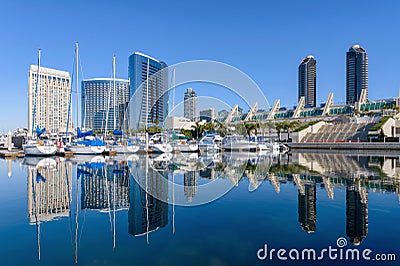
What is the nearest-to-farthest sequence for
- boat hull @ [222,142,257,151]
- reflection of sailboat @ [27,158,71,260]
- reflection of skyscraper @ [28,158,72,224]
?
reflection of sailboat @ [27,158,71,260], reflection of skyscraper @ [28,158,72,224], boat hull @ [222,142,257,151]

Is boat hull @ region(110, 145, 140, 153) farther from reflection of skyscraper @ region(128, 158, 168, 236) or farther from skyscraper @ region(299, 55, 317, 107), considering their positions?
skyscraper @ region(299, 55, 317, 107)

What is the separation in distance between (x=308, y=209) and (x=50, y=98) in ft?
227

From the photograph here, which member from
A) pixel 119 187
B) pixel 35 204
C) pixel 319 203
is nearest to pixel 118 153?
pixel 119 187

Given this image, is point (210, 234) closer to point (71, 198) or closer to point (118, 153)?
point (71, 198)

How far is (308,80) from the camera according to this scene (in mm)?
160000

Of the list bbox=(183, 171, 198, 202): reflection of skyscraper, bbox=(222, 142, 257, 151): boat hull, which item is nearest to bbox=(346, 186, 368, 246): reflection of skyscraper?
bbox=(183, 171, 198, 202): reflection of skyscraper

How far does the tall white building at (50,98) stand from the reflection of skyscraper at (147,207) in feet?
181

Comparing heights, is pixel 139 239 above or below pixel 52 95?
below

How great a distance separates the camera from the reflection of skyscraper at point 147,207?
7524 millimetres

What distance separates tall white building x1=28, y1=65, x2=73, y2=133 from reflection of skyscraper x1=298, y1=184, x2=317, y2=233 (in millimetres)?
60278

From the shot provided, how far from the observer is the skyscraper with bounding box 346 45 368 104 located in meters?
145

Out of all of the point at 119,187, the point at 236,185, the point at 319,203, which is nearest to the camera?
the point at 319,203

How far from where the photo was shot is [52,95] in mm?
66312

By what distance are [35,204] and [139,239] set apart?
17.7ft
